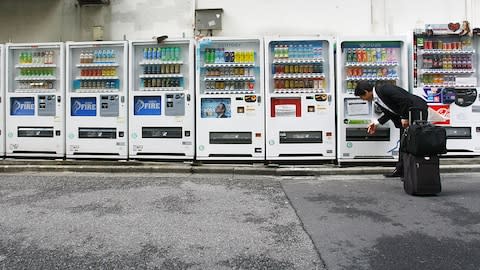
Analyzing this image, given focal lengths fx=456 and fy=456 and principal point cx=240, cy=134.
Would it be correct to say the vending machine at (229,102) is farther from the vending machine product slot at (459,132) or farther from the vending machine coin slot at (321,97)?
the vending machine product slot at (459,132)

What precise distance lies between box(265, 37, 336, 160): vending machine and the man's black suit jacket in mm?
1316

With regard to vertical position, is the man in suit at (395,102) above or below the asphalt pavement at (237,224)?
above

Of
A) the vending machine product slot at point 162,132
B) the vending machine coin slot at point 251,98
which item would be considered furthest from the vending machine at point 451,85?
the vending machine product slot at point 162,132

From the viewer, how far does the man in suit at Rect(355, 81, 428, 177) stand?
21.6 feet

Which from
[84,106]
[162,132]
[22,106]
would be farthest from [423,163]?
[22,106]

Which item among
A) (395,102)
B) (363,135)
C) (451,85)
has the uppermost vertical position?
(451,85)

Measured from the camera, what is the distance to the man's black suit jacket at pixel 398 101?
6566mm

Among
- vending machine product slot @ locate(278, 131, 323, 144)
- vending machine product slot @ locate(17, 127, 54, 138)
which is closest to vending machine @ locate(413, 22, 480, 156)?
vending machine product slot @ locate(278, 131, 323, 144)

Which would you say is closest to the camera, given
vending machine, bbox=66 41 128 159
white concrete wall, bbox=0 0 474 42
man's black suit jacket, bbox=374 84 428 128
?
man's black suit jacket, bbox=374 84 428 128

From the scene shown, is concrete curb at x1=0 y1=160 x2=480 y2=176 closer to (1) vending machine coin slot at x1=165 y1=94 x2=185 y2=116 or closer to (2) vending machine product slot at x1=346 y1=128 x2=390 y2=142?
(2) vending machine product slot at x1=346 y1=128 x2=390 y2=142

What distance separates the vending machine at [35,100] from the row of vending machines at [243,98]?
0.10 ft

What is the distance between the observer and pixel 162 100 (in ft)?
27.8

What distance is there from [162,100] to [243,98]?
4.98ft

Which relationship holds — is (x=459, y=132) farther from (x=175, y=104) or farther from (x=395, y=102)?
(x=175, y=104)
